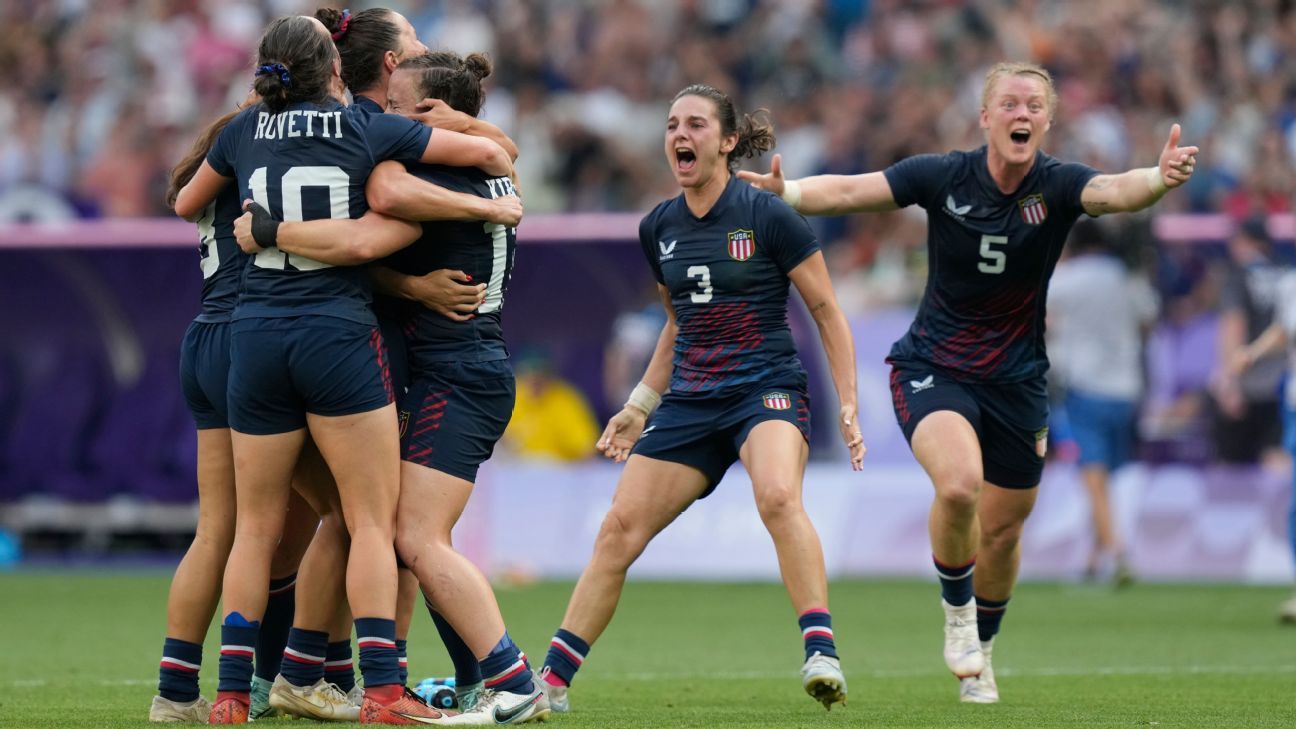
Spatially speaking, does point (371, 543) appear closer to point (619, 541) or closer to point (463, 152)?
point (619, 541)

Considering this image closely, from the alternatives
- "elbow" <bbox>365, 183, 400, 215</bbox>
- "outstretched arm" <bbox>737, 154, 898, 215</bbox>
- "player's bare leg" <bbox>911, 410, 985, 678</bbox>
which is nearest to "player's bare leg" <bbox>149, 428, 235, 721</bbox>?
"elbow" <bbox>365, 183, 400, 215</bbox>

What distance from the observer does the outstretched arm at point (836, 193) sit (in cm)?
802

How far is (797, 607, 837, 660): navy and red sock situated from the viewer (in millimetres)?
6910

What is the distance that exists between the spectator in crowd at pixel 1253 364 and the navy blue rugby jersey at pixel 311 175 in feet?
31.5

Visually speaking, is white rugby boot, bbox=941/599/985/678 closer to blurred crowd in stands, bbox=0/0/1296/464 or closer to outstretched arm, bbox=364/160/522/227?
outstretched arm, bbox=364/160/522/227

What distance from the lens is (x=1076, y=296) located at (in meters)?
14.7

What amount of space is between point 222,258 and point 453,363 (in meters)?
0.95

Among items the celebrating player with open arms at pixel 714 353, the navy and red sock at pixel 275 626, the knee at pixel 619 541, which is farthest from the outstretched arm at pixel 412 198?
the navy and red sock at pixel 275 626

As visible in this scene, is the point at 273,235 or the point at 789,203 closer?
the point at 273,235

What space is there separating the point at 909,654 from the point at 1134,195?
10.9 feet

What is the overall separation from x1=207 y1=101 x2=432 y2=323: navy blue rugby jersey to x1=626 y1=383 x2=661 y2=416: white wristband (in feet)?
5.27

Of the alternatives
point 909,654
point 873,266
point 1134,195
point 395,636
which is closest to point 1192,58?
point 873,266

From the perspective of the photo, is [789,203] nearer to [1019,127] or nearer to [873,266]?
[1019,127]

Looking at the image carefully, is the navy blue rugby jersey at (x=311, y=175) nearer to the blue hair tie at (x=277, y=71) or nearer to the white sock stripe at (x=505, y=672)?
the blue hair tie at (x=277, y=71)
